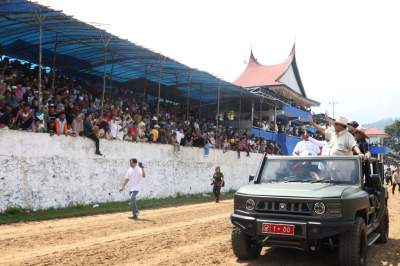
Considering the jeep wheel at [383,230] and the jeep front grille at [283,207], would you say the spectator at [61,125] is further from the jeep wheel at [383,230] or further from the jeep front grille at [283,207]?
the jeep wheel at [383,230]

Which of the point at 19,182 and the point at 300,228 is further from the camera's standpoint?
the point at 19,182

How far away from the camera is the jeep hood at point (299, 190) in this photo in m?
6.46

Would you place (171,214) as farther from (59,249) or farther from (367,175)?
(367,175)

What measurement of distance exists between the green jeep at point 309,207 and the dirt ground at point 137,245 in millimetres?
620

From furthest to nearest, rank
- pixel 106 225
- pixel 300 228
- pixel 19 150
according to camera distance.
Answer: pixel 19 150, pixel 106 225, pixel 300 228

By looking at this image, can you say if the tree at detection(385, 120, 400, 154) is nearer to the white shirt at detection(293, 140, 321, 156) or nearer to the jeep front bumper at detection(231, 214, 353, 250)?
the white shirt at detection(293, 140, 321, 156)

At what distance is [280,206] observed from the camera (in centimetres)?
660

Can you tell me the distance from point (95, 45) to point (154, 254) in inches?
529

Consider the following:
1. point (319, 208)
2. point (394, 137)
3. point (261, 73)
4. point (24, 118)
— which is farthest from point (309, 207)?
point (394, 137)

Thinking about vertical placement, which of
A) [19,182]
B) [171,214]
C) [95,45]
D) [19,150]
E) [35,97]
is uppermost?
[95,45]

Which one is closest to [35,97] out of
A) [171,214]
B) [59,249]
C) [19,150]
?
[19,150]

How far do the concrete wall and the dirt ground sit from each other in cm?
183

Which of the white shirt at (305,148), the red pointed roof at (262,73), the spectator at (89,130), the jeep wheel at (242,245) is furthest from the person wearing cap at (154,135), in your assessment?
the red pointed roof at (262,73)

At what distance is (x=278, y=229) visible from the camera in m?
6.45
